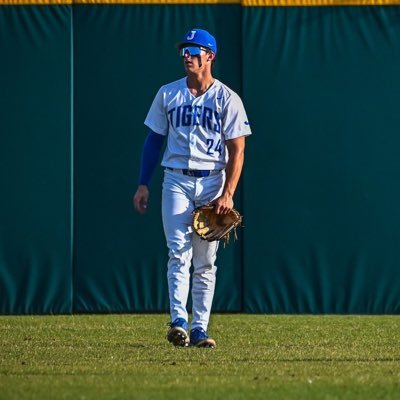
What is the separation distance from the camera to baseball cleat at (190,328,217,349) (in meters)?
8.88

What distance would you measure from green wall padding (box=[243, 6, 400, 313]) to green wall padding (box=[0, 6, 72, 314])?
1.67 m

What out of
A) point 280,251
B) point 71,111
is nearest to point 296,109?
point 280,251

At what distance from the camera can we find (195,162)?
8984 mm

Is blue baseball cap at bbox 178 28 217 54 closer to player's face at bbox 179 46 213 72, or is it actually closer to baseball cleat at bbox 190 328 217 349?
player's face at bbox 179 46 213 72

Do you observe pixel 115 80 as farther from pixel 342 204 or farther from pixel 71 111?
pixel 342 204

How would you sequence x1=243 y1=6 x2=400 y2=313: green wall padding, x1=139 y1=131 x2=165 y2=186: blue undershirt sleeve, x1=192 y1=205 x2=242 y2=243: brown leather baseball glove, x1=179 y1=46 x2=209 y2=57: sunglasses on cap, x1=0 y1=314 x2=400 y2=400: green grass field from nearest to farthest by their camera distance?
x1=0 y1=314 x2=400 y2=400: green grass field, x1=192 y1=205 x2=242 y2=243: brown leather baseball glove, x1=179 y1=46 x2=209 y2=57: sunglasses on cap, x1=139 y1=131 x2=165 y2=186: blue undershirt sleeve, x1=243 y1=6 x2=400 y2=313: green wall padding

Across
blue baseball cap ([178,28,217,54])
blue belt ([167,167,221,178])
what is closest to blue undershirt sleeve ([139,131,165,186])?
blue belt ([167,167,221,178])

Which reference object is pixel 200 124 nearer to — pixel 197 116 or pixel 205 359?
pixel 197 116

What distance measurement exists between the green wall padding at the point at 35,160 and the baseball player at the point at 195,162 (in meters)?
3.22

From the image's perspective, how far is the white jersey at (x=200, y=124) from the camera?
354 inches

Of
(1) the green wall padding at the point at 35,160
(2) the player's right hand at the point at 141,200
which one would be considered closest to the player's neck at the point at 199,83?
(2) the player's right hand at the point at 141,200

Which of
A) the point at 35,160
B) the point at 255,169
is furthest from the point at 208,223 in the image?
the point at 35,160

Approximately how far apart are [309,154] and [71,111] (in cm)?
219

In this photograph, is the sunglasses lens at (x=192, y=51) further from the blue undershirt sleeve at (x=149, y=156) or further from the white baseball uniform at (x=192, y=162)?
the blue undershirt sleeve at (x=149, y=156)
